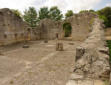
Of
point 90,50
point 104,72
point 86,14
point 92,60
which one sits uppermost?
point 86,14

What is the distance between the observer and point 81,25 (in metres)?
17.2

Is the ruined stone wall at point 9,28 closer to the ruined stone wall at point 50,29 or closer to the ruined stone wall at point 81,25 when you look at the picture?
the ruined stone wall at point 50,29

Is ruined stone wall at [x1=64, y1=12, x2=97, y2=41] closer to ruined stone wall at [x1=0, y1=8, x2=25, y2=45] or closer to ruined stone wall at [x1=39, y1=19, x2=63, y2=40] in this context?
ruined stone wall at [x1=39, y1=19, x2=63, y2=40]

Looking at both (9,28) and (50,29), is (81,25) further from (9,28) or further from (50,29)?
(9,28)

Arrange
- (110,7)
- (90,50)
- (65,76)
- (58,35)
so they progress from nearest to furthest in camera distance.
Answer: (90,50) < (65,76) < (58,35) < (110,7)

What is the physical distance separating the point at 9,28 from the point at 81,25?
432 inches

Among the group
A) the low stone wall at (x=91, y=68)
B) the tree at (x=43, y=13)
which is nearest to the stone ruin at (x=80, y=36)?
the low stone wall at (x=91, y=68)

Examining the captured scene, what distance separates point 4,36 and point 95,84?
1224 cm

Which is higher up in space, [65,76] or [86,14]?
[86,14]

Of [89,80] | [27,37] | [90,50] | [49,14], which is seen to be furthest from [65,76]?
[49,14]

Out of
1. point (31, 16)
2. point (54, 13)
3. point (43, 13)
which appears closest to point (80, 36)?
point (54, 13)

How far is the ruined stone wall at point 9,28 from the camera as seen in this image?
39.2ft

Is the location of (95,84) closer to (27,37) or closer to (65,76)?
(65,76)

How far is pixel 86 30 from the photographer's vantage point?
17.0 m
